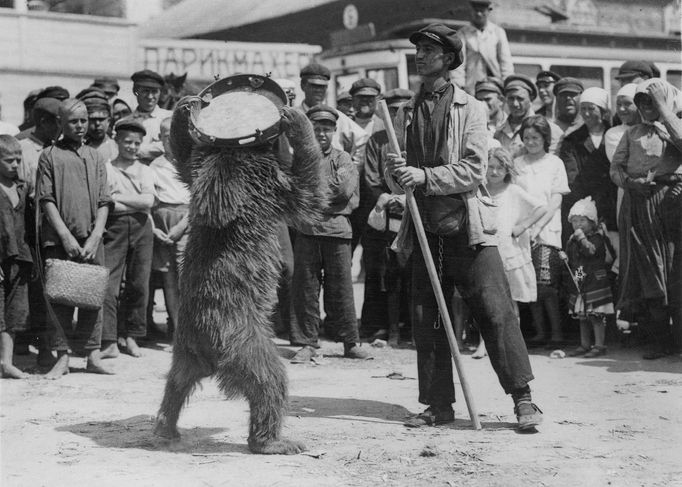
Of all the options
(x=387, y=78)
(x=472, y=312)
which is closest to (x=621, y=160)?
(x=472, y=312)

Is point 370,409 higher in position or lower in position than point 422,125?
lower

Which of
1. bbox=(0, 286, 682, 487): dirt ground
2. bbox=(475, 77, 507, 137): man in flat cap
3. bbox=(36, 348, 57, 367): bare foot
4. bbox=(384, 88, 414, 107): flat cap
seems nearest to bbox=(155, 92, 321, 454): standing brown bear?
bbox=(0, 286, 682, 487): dirt ground

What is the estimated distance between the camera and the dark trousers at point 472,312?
6.07m

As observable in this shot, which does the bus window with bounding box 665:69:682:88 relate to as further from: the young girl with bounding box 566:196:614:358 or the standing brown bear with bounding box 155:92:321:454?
the standing brown bear with bounding box 155:92:321:454

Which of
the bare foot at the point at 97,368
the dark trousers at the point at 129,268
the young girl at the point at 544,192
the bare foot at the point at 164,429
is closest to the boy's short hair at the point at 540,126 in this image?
the young girl at the point at 544,192

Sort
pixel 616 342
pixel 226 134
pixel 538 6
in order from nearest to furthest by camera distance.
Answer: pixel 226 134 < pixel 616 342 < pixel 538 6

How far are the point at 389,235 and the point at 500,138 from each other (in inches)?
59.4

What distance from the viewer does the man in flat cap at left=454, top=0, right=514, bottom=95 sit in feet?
37.5

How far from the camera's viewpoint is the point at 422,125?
6.25 metres

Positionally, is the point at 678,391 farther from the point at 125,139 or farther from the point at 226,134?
the point at 125,139

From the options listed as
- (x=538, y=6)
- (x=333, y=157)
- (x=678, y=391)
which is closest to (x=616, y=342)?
(x=678, y=391)

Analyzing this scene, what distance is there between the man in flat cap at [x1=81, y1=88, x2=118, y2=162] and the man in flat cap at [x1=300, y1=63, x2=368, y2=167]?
1933 mm

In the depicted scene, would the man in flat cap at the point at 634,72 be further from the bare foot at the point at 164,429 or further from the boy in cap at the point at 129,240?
the bare foot at the point at 164,429

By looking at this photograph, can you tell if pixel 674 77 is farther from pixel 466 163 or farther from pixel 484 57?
pixel 466 163
